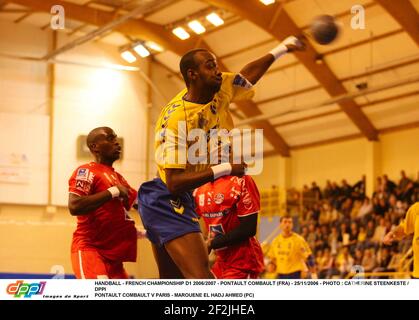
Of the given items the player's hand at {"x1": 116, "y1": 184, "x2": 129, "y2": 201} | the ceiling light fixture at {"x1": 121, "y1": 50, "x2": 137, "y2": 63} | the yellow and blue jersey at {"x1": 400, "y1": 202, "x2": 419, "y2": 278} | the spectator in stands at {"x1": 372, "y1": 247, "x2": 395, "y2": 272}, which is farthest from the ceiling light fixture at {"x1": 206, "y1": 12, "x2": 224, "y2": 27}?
the player's hand at {"x1": 116, "y1": 184, "x2": 129, "y2": 201}

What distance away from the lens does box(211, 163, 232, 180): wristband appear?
546 centimetres

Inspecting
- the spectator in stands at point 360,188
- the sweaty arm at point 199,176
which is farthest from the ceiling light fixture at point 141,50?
the sweaty arm at point 199,176

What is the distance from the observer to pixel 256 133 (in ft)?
86.6

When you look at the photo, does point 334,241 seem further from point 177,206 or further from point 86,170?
point 177,206

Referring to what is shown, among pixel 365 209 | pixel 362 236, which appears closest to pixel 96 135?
pixel 362 236

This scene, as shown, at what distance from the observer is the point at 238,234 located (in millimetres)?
6555

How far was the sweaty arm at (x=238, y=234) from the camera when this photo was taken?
Result: 656 centimetres

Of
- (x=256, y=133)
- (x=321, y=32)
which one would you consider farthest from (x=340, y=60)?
(x=321, y=32)

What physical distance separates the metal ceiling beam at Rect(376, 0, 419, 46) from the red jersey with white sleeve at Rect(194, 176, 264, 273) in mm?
13055

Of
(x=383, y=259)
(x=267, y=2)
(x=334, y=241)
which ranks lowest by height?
(x=383, y=259)

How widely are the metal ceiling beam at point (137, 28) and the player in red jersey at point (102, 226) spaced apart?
585 inches

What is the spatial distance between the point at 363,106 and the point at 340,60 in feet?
6.61

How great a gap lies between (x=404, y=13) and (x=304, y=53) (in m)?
3.96

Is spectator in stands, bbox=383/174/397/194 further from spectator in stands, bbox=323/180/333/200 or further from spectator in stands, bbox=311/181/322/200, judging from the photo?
spectator in stands, bbox=311/181/322/200
